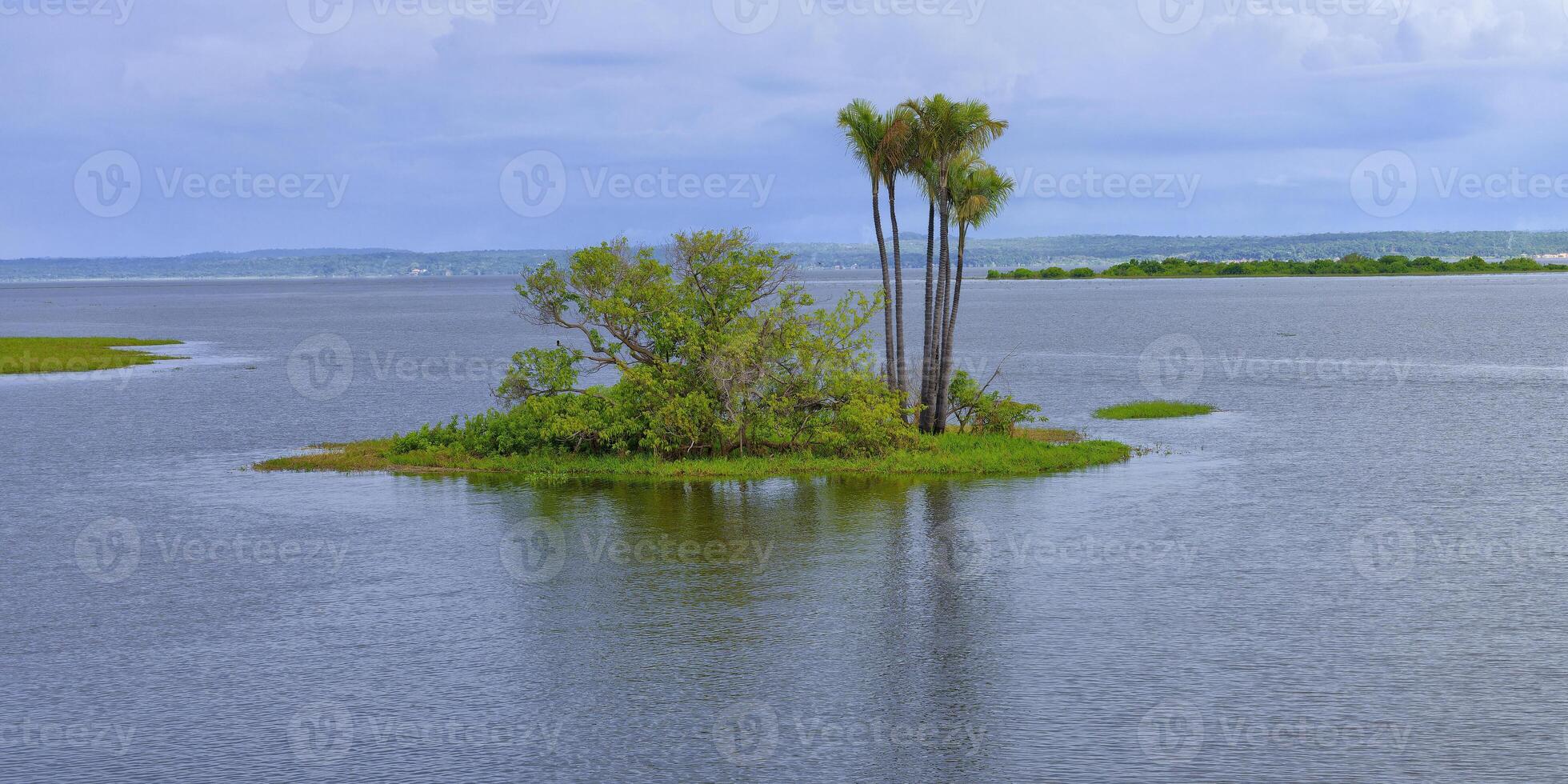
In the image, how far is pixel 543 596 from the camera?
2883cm

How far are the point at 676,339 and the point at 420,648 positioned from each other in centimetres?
2260

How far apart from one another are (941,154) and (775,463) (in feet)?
38.6

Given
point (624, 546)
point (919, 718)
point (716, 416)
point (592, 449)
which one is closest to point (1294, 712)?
point (919, 718)

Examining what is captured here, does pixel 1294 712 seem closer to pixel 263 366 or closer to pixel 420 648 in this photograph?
pixel 420 648
